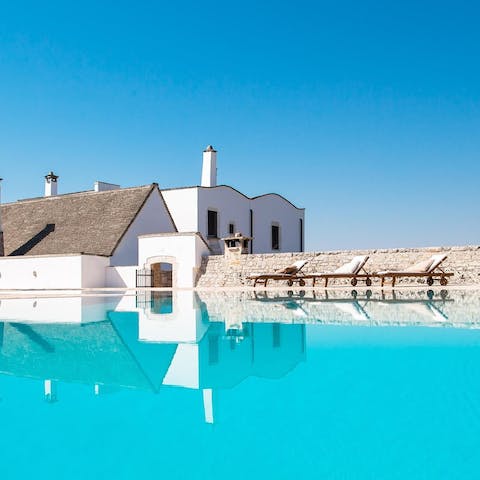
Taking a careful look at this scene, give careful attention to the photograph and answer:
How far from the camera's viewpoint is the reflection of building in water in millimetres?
4594

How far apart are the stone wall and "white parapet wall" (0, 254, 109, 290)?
4.66 metres

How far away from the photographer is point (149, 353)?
6.00 meters

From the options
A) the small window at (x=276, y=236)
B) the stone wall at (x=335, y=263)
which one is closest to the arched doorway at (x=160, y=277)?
the stone wall at (x=335, y=263)

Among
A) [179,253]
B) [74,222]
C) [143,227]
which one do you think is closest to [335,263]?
[179,253]

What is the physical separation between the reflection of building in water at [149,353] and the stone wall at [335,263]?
40.9 ft

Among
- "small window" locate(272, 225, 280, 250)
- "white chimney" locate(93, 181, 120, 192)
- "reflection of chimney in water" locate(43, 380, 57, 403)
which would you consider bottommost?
"reflection of chimney in water" locate(43, 380, 57, 403)

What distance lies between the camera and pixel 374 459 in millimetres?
2715

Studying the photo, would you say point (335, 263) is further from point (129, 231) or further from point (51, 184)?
point (51, 184)

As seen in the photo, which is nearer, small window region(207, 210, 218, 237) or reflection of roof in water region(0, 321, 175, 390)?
reflection of roof in water region(0, 321, 175, 390)

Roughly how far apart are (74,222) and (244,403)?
998 inches

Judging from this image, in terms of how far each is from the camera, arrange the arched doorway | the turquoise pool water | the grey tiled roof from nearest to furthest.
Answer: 1. the turquoise pool water
2. the arched doorway
3. the grey tiled roof

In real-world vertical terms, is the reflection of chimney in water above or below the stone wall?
below

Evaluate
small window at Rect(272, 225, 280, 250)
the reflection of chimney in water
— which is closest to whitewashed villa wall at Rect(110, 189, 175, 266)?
small window at Rect(272, 225, 280, 250)

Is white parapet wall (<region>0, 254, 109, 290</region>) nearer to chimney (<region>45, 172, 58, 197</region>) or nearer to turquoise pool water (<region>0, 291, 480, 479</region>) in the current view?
chimney (<region>45, 172, 58, 197</region>)
